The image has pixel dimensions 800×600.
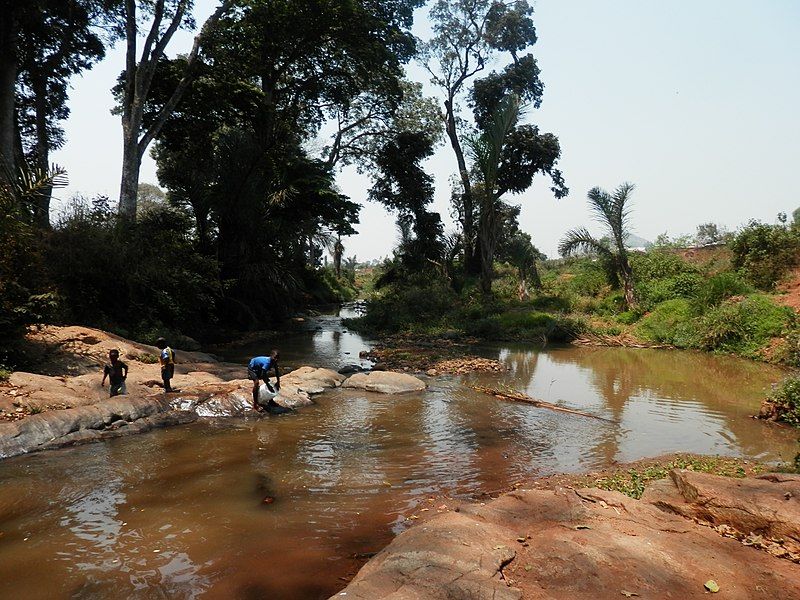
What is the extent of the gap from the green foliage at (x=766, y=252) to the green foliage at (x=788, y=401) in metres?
12.8

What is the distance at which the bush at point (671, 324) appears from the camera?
19344 millimetres

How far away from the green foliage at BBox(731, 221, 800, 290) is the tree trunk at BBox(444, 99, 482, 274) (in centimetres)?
1379

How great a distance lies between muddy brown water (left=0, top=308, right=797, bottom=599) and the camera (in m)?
4.66

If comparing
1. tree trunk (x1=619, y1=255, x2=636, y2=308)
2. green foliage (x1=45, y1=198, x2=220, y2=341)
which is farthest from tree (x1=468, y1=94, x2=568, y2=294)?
green foliage (x1=45, y1=198, x2=220, y2=341)

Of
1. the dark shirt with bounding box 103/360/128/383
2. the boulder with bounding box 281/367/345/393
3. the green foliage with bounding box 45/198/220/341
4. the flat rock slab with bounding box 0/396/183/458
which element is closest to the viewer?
Answer: the flat rock slab with bounding box 0/396/183/458

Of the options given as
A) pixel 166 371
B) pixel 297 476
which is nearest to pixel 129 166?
pixel 166 371

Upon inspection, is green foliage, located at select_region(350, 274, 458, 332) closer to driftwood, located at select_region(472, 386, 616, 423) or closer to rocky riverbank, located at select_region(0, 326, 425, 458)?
rocky riverbank, located at select_region(0, 326, 425, 458)

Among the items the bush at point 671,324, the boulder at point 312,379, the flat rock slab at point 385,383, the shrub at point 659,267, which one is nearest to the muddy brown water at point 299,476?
the flat rock slab at point 385,383

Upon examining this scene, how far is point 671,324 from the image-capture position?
20.5m

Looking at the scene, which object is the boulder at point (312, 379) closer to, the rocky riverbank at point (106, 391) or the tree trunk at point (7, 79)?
the rocky riverbank at point (106, 391)

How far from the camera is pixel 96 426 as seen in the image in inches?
338

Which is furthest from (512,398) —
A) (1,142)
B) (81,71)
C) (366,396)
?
(81,71)

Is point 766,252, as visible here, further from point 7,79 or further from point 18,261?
point 7,79

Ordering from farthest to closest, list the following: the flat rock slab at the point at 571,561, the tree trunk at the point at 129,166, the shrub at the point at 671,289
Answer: the shrub at the point at 671,289
the tree trunk at the point at 129,166
the flat rock slab at the point at 571,561
